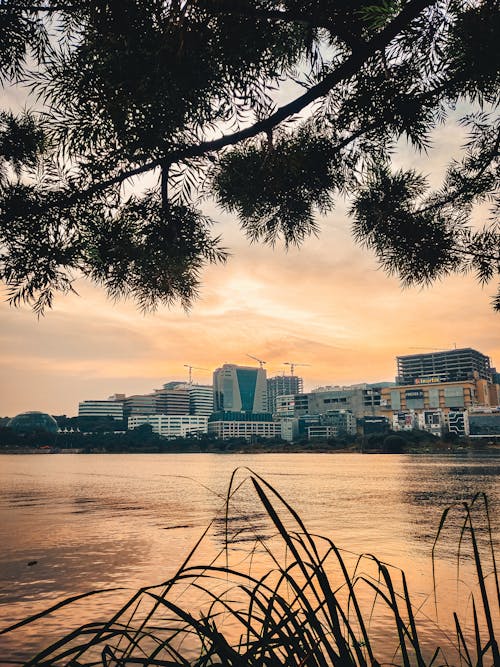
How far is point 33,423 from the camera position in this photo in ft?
470

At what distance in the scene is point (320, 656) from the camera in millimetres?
1091

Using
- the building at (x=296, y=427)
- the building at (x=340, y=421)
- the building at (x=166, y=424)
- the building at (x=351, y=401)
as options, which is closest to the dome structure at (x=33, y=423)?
the building at (x=166, y=424)

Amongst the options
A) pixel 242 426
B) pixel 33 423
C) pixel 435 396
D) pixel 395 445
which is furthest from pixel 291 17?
pixel 435 396

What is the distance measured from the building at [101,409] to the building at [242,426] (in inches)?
1322

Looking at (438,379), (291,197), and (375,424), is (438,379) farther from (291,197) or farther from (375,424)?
(291,197)

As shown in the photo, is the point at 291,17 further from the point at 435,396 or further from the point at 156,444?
the point at 435,396

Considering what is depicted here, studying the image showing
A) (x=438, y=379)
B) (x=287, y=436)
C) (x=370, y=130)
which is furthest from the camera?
(x=438, y=379)

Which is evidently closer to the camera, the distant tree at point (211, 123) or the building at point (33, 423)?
the distant tree at point (211, 123)

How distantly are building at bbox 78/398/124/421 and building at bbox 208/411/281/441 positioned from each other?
110ft

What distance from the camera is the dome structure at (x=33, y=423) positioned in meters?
141

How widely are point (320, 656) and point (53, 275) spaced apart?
190 cm

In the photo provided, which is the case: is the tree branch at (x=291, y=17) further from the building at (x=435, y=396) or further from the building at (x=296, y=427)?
the building at (x=435, y=396)

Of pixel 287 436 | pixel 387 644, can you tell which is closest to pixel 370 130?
pixel 387 644

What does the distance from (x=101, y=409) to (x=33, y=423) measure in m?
49.0
